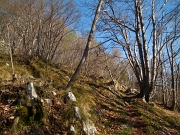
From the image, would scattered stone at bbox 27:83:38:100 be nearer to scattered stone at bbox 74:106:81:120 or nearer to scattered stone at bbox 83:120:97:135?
scattered stone at bbox 74:106:81:120

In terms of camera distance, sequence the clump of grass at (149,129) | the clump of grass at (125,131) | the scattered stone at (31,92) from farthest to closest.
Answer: the clump of grass at (149,129) < the clump of grass at (125,131) < the scattered stone at (31,92)

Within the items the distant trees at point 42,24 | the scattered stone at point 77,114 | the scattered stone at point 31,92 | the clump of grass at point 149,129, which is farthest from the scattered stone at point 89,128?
the distant trees at point 42,24

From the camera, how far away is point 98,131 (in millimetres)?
4977

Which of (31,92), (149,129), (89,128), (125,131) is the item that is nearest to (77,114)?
(89,128)

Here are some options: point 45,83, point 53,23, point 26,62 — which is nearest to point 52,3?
point 53,23

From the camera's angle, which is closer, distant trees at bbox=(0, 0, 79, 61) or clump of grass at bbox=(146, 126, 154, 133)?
clump of grass at bbox=(146, 126, 154, 133)

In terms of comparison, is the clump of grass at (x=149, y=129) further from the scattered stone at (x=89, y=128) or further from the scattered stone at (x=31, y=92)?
the scattered stone at (x=31, y=92)

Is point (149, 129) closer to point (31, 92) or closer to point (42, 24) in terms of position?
point (31, 92)

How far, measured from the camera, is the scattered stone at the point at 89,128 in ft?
14.9

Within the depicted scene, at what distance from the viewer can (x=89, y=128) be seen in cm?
470

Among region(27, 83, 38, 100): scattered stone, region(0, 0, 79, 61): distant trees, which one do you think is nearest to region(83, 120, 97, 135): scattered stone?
region(27, 83, 38, 100): scattered stone

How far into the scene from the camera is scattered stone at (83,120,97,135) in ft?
14.9

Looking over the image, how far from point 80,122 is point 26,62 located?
4.66 m

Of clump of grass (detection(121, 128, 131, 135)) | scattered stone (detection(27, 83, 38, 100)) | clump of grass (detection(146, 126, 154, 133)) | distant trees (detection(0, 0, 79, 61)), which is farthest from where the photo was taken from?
distant trees (detection(0, 0, 79, 61))
